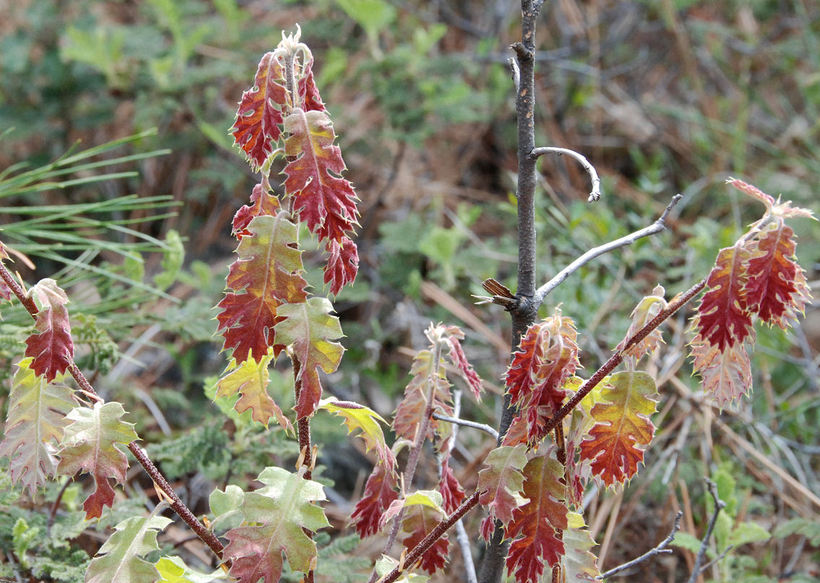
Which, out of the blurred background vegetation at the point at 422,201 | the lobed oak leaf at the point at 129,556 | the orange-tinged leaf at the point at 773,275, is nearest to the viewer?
the orange-tinged leaf at the point at 773,275

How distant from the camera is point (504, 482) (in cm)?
97

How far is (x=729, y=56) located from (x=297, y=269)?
3.77 metres

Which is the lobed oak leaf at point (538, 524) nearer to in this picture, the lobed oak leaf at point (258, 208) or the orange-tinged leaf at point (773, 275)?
the orange-tinged leaf at point (773, 275)

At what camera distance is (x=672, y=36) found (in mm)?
3869

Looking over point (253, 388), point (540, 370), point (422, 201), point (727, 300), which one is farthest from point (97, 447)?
point (422, 201)

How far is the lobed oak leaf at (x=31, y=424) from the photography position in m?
1.03

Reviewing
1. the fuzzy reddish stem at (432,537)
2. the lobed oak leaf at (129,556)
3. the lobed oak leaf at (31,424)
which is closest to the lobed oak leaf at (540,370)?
the fuzzy reddish stem at (432,537)

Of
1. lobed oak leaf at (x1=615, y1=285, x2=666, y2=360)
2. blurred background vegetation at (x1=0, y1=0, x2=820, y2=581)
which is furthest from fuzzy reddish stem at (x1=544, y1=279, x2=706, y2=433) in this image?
blurred background vegetation at (x1=0, y1=0, x2=820, y2=581)

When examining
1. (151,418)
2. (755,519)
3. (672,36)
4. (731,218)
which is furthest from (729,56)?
(151,418)

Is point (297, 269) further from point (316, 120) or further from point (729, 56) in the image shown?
point (729, 56)

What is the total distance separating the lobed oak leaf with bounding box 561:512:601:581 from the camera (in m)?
1.07

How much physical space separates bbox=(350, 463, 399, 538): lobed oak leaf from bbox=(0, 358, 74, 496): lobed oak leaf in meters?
0.43

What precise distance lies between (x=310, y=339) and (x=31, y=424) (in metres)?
0.41

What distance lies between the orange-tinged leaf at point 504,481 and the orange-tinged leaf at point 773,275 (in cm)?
33
